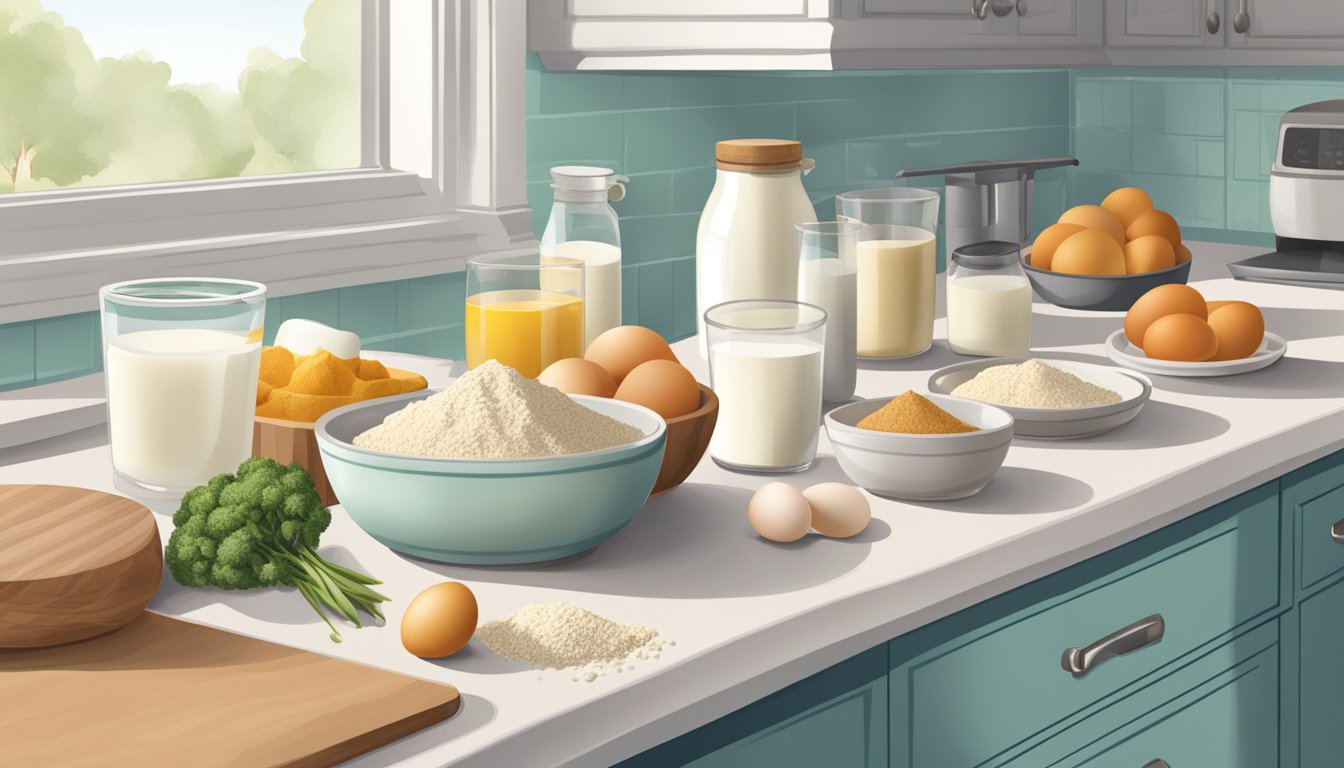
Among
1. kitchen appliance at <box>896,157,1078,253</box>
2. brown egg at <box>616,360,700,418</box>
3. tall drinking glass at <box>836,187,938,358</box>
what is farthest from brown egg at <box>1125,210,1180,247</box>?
brown egg at <box>616,360,700,418</box>

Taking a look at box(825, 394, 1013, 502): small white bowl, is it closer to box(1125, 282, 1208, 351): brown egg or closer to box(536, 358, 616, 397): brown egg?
box(536, 358, 616, 397): brown egg

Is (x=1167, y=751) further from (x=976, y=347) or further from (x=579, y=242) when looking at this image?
(x=579, y=242)

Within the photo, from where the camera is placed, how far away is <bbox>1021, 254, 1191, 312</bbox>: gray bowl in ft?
7.93

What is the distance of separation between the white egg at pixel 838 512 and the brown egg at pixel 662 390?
0.56ft

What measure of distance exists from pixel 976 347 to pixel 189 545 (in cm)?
121

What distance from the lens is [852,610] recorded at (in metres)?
1.18

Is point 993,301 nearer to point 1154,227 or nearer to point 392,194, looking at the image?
point 1154,227

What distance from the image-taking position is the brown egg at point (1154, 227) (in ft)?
8.27

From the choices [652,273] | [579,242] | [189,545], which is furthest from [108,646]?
[652,273]

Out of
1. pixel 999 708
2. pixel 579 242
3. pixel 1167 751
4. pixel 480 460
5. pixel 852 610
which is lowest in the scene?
pixel 1167 751

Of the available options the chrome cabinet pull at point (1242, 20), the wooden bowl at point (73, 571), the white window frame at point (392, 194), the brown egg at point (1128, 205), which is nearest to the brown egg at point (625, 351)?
the wooden bowl at point (73, 571)

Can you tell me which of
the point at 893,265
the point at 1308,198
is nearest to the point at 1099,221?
the point at 1308,198

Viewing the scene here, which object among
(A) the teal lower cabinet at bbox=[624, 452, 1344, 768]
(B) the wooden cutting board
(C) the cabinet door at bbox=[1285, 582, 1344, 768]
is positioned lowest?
(C) the cabinet door at bbox=[1285, 582, 1344, 768]

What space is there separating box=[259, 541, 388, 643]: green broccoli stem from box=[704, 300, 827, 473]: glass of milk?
0.45 metres
